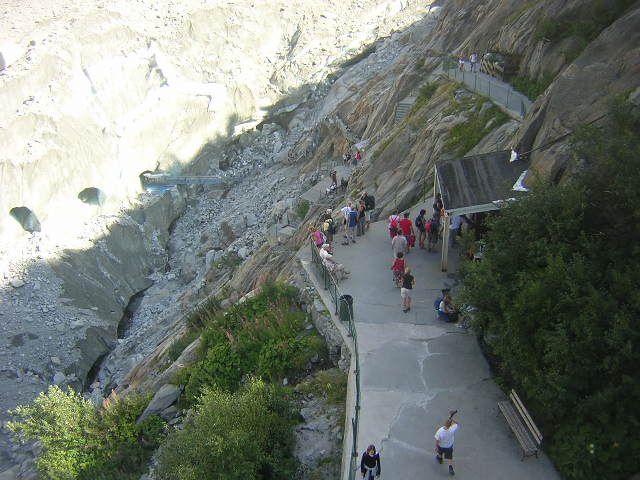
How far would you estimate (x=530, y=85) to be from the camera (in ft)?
58.4

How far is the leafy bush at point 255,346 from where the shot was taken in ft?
39.3

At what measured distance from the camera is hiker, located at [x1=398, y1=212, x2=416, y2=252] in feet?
46.4

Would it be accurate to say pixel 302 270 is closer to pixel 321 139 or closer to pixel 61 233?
pixel 321 139

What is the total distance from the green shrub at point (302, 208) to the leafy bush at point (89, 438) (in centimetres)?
1434

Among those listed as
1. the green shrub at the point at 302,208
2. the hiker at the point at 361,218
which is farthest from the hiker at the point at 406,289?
the green shrub at the point at 302,208

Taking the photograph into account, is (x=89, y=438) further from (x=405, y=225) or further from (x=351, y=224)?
(x=405, y=225)

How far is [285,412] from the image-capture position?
9766 mm

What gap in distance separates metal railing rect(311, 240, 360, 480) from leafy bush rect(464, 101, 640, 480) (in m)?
2.62

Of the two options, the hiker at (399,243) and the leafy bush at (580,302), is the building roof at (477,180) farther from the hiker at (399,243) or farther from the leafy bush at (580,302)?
the leafy bush at (580,302)

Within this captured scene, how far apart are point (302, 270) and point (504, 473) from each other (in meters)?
8.12

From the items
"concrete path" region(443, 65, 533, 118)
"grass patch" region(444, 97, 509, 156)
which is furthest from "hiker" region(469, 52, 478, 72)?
"grass patch" region(444, 97, 509, 156)

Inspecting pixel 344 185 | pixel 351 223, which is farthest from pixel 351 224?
pixel 344 185

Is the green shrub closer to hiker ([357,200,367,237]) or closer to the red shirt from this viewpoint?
hiker ([357,200,367,237])

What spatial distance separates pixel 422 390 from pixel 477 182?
518 centimetres
